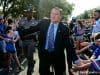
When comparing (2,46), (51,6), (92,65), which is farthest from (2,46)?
(51,6)

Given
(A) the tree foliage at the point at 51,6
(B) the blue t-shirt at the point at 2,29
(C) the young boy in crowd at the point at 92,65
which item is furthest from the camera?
(A) the tree foliage at the point at 51,6

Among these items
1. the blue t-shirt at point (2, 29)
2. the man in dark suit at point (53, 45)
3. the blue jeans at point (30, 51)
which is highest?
the man in dark suit at point (53, 45)

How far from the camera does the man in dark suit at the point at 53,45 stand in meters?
8.43

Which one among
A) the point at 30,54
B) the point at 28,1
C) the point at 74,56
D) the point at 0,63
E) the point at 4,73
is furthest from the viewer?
the point at 28,1

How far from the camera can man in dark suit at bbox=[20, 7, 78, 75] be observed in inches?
332

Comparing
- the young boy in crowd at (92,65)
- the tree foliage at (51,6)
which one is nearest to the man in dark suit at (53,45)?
the young boy in crowd at (92,65)

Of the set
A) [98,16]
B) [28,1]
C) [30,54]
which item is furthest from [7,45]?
[28,1]

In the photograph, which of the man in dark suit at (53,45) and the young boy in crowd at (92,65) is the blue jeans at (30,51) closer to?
the man in dark suit at (53,45)

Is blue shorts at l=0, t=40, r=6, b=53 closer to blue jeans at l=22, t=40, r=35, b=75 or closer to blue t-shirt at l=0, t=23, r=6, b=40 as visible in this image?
blue t-shirt at l=0, t=23, r=6, b=40

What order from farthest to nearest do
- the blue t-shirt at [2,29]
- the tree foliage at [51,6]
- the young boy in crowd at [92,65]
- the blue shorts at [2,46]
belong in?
the tree foliage at [51,6] → the blue t-shirt at [2,29] → the blue shorts at [2,46] → the young boy in crowd at [92,65]

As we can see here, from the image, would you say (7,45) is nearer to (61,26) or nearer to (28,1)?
(61,26)

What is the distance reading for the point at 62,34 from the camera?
851 cm

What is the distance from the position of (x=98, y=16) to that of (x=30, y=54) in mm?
2473

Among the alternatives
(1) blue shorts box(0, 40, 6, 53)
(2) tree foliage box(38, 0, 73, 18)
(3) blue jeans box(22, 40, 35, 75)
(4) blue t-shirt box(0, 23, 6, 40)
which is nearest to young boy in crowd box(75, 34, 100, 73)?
(3) blue jeans box(22, 40, 35, 75)
